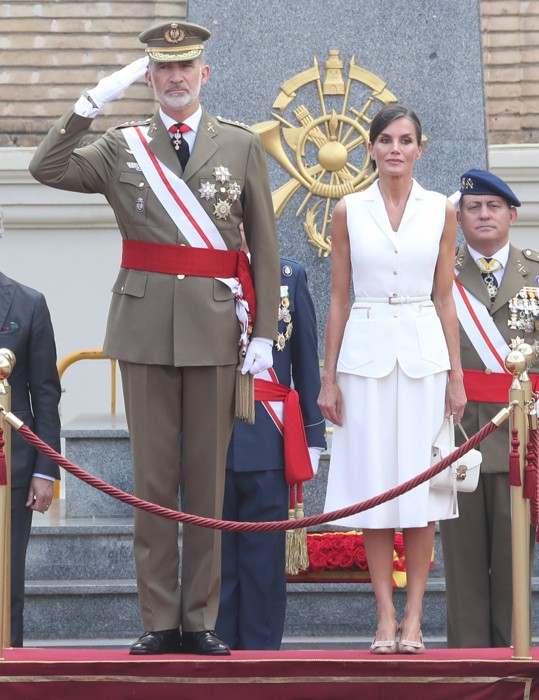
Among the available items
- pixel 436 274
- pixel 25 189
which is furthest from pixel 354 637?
pixel 25 189

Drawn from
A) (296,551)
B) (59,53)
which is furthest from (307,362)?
(59,53)

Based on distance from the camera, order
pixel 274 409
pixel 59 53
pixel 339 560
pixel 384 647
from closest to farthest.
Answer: pixel 384 647 → pixel 274 409 → pixel 339 560 → pixel 59 53

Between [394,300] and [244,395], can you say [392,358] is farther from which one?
[244,395]

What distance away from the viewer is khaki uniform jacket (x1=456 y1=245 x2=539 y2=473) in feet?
18.7

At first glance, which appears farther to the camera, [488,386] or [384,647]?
[488,386]

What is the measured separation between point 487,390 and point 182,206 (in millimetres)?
1403

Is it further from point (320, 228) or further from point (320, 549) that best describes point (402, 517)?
point (320, 228)

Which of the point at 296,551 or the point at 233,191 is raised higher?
the point at 233,191

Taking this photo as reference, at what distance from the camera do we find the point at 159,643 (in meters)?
4.90

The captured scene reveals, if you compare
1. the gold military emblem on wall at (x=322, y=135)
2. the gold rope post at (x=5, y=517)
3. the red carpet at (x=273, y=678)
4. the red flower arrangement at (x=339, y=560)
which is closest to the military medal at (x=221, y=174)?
the gold rope post at (x=5, y=517)

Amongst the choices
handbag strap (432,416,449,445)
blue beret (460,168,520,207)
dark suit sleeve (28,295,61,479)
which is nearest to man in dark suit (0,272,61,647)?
dark suit sleeve (28,295,61,479)

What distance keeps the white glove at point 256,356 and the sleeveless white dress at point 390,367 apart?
0.23 m

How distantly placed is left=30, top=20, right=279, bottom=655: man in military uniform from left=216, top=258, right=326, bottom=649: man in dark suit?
71cm

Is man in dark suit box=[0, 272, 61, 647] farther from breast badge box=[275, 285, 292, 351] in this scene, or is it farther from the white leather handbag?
the white leather handbag
